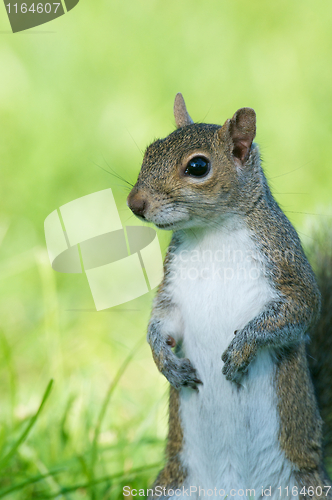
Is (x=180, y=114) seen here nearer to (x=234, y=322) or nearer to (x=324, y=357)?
(x=234, y=322)

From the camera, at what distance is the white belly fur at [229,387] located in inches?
76.6

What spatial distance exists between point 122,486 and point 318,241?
4.66 feet

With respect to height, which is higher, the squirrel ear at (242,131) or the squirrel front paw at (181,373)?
the squirrel ear at (242,131)

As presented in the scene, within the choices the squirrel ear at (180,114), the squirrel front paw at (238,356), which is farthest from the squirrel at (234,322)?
the squirrel ear at (180,114)

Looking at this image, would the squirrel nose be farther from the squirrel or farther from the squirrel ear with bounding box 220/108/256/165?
the squirrel ear with bounding box 220/108/256/165

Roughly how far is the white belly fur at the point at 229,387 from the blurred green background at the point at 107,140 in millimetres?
719

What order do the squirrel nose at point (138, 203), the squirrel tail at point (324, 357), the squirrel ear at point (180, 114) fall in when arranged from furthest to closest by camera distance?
the squirrel tail at point (324, 357), the squirrel ear at point (180, 114), the squirrel nose at point (138, 203)

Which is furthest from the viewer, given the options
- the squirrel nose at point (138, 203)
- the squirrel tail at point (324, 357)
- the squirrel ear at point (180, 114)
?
the squirrel tail at point (324, 357)

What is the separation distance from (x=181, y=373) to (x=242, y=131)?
0.87 metres

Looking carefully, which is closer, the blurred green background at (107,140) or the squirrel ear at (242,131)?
the squirrel ear at (242,131)

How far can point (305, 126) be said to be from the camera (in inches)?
194

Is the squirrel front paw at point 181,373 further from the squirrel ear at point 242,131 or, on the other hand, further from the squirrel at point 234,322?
the squirrel ear at point 242,131

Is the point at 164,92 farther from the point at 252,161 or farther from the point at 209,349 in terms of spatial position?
the point at 209,349

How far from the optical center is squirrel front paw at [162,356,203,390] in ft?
6.49
